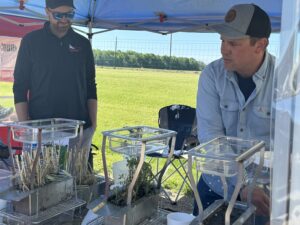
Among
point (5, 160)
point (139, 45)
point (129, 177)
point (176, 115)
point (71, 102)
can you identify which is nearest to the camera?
point (129, 177)

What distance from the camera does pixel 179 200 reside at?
395cm

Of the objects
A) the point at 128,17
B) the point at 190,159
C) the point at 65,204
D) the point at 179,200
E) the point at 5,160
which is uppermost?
the point at 128,17

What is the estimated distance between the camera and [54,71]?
2.62 metres

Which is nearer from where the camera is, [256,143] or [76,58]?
[256,143]

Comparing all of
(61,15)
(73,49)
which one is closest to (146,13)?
(73,49)

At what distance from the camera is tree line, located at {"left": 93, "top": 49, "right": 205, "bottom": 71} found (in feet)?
45.7

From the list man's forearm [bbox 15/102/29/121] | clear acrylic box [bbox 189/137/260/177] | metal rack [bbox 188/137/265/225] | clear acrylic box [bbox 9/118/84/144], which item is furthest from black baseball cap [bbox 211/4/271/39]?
man's forearm [bbox 15/102/29/121]

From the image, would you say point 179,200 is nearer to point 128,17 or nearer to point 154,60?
point 128,17

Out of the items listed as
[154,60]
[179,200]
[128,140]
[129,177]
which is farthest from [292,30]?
[154,60]

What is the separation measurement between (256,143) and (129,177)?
1.49ft

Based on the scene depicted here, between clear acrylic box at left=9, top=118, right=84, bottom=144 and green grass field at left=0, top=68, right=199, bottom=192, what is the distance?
2.90m

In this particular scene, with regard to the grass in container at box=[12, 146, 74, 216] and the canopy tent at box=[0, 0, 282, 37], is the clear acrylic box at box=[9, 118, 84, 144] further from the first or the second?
the canopy tent at box=[0, 0, 282, 37]

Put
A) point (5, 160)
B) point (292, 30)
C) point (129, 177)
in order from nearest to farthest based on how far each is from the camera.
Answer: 1. point (292, 30)
2. point (129, 177)
3. point (5, 160)

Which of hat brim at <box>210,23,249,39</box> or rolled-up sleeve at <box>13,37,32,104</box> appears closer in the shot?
hat brim at <box>210,23,249,39</box>
